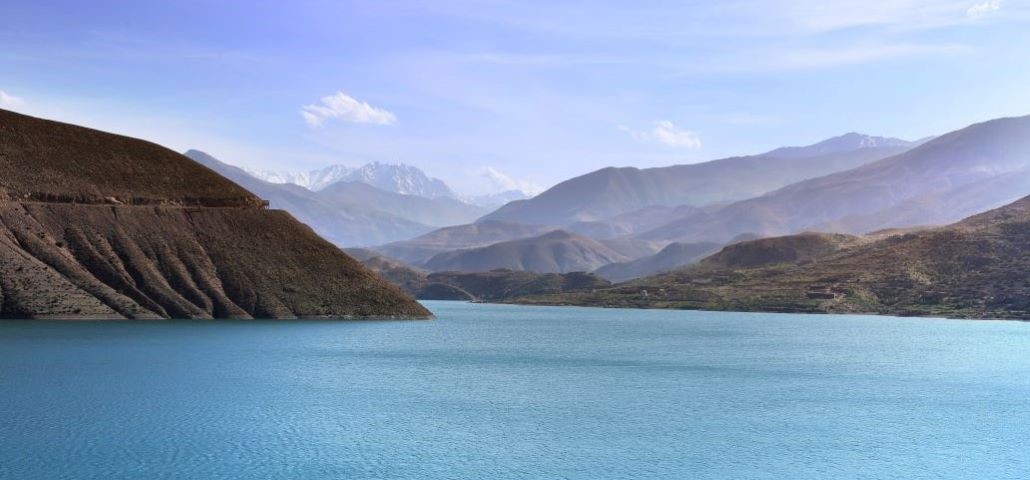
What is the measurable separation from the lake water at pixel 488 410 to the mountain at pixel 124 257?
24302 millimetres

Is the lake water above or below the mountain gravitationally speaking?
below

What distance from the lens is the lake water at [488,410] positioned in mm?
60312

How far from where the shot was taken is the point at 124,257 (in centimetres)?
17800

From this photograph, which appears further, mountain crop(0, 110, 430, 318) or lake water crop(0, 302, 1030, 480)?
mountain crop(0, 110, 430, 318)

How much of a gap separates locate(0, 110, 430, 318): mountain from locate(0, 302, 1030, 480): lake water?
79.7ft

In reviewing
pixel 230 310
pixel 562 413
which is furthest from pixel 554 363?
pixel 230 310

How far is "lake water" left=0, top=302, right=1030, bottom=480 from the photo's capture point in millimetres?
60312

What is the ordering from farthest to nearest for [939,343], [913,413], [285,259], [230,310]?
1. [285,259]
2. [230,310]
3. [939,343]
4. [913,413]

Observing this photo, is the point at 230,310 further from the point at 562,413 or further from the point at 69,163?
the point at 562,413

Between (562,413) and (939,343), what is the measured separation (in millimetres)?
105445

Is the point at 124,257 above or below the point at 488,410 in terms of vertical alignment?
above

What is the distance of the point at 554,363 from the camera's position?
119688 mm

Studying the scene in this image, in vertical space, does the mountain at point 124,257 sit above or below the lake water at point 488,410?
above

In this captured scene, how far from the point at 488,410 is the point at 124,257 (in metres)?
123
